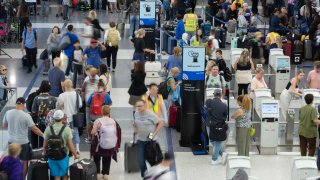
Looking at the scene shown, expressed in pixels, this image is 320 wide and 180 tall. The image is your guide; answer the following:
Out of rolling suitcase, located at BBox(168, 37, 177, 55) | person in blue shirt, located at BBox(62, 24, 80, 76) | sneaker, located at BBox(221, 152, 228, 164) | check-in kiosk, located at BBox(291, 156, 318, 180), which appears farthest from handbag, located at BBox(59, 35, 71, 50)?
check-in kiosk, located at BBox(291, 156, 318, 180)

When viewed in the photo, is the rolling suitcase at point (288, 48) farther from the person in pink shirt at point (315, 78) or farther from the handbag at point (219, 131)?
the handbag at point (219, 131)

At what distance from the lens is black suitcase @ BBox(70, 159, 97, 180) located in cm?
1473

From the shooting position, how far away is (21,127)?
14977mm

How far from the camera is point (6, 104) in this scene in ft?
59.2

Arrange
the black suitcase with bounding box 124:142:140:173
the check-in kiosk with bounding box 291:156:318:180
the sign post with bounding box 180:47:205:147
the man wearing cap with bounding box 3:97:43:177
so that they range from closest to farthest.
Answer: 1. the check-in kiosk with bounding box 291:156:318:180
2. the man wearing cap with bounding box 3:97:43:177
3. the black suitcase with bounding box 124:142:140:173
4. the sign post with bounding box 180:47:205:147

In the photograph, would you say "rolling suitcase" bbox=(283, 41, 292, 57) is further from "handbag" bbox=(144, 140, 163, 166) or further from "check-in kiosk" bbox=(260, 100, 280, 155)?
"handbag" bbox=(144, 140, 163, 166)

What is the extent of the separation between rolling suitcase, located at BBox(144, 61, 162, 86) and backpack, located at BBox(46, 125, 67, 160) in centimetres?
751

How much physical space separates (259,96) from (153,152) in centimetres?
418

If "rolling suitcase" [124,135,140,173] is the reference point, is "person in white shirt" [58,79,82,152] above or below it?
above

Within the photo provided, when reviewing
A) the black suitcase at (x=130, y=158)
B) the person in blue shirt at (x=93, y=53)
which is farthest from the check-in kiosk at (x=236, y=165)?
the person in blue shirt at (x=93, y=53)

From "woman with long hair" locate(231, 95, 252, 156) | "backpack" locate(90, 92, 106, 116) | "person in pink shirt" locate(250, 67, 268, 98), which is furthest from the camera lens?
"person in pink shirt" locate(250, 67, 268, 98)

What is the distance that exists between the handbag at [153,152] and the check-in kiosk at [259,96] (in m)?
3.78

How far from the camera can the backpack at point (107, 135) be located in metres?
14.9

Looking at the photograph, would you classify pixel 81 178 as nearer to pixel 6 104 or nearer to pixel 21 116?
pixel 21 116
